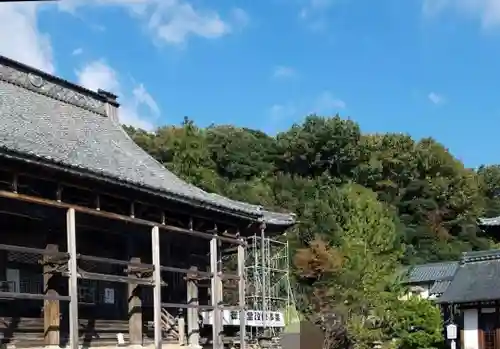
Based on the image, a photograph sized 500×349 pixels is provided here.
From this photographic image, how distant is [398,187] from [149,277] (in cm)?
4522

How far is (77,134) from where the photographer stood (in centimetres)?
2259

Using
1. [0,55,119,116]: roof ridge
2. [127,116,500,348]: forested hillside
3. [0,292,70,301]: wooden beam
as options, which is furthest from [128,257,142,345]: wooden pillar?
[127,116,500,348]: forested hillside

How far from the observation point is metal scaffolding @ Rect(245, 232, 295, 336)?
2876cm

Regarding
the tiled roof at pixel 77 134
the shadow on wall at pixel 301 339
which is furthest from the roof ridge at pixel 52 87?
the shadow on wall at pixel 301 339

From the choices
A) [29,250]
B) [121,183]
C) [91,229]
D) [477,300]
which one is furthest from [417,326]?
[29,250]

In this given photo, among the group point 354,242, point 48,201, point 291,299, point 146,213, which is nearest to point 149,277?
point 146,213

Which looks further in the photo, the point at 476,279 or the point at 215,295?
the point at 476,279

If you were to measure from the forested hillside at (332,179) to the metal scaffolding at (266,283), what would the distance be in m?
2.27

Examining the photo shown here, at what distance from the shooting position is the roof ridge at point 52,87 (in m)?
22.5

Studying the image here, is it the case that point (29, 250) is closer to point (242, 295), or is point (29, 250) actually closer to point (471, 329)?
point (242, 295)

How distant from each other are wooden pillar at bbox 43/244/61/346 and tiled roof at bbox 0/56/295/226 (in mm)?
2811

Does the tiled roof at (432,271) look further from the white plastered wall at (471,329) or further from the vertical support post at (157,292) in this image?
the vertical support post at (157,292)

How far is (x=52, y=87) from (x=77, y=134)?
8.36ft

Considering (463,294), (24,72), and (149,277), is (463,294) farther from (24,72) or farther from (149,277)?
(24,72)
